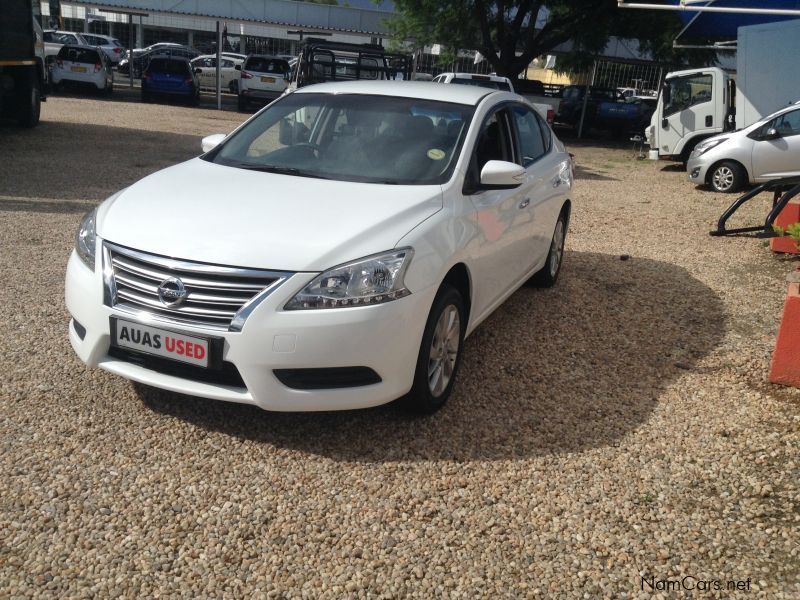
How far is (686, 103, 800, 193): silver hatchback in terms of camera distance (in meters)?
13.0

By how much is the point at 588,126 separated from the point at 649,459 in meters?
23.6

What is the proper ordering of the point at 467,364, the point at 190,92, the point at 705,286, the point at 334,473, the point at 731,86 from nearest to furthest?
1. the point at 334,473
2. the point at 467,364
3. the point at 705,286
4. the point at 731,86
5. the point at 190,92

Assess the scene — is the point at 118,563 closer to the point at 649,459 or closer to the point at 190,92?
the point at 649,459

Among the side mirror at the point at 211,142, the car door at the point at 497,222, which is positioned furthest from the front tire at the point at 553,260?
the side mirror at the point at 211,142

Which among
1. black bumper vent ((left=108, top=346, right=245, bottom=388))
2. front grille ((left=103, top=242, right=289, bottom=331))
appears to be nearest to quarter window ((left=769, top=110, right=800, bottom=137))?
front grille ((left=103, top=242, right=289, bottom=331))

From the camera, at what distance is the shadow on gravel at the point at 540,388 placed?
3967mm

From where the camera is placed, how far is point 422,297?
3.76 metres

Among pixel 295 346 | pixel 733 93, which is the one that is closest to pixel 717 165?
pixel 733 93

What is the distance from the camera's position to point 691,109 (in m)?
16.8

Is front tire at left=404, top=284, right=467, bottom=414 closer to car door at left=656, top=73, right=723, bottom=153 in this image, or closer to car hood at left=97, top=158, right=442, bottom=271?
car hood at left=97, top=158, right=442, bottom=271

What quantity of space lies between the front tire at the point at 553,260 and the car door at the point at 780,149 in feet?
25.5

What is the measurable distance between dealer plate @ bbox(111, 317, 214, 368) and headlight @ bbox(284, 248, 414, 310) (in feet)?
1.39

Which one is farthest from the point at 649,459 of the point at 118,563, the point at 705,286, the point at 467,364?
the point at 705,286
